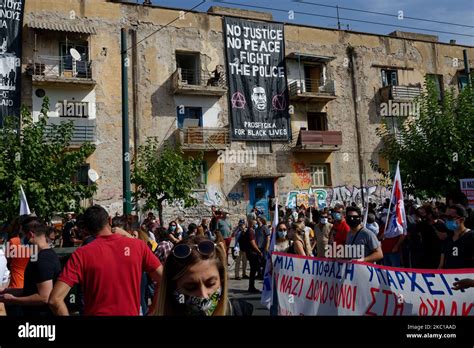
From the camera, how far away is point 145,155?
75.0 ft

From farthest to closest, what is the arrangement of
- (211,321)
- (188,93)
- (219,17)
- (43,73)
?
1. (219,17)
2. (188,93)
3. (43,73)
4. (211,321)

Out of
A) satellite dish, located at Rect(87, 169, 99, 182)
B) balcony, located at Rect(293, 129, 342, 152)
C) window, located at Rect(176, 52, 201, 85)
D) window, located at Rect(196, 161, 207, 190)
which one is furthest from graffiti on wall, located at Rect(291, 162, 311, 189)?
satellite dish, located at Rect(87, 169, 99, 182)

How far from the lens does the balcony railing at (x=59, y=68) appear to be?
22.7 m

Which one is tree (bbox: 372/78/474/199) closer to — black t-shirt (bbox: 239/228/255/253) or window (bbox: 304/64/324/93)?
black t-shirt (bbox: 239/228/255/253)

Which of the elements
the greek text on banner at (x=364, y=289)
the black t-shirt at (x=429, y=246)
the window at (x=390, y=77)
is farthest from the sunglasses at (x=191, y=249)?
the window at (x=390, y=77)

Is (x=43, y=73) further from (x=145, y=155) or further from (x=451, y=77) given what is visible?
(x=451, y=77)

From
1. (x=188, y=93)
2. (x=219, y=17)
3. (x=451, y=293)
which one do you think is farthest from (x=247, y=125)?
(x=451, y=293)

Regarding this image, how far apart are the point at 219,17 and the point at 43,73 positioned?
32.0 ft

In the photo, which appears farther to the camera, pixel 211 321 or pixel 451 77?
pixel 451 77

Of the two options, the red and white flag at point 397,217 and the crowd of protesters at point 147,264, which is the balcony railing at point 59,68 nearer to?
the crowd of protesters at point 147,264

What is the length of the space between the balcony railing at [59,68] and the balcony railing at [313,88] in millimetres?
10832

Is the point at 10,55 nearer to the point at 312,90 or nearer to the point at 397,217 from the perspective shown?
the point at 312,90

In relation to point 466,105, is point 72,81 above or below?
above

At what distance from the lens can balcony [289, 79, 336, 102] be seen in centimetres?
2844
